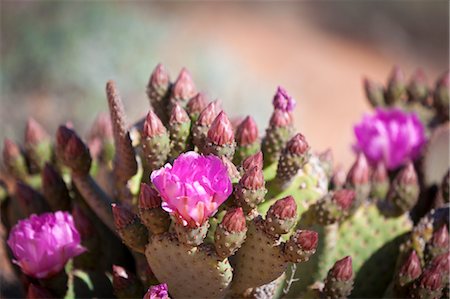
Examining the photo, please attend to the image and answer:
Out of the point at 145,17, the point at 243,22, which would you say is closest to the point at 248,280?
the point at 145,17

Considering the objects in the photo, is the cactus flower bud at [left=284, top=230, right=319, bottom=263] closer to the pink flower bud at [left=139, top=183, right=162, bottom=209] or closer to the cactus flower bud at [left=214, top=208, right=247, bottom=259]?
the cactus flower bud at [left=214, top=208, right=247, bottom=259]

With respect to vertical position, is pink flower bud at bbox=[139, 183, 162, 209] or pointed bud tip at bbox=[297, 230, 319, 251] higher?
pink flower bud at bbox=[139, 183, 162, 209]

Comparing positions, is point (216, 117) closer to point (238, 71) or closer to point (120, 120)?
point (120, 120)

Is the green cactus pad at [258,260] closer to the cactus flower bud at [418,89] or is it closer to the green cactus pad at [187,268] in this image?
the green cactus pad at [187,268]

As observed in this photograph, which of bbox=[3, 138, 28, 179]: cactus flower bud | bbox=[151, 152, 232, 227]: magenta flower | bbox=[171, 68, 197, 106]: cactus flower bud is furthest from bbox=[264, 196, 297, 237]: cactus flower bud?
bbox=[3, 138, 28, 179]: cactus flower bud

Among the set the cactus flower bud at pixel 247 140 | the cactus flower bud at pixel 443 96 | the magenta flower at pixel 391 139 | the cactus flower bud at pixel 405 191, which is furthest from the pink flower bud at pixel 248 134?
the cactus flower bud at pixel 443 96

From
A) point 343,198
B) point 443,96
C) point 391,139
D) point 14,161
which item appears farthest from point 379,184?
point 14,161
